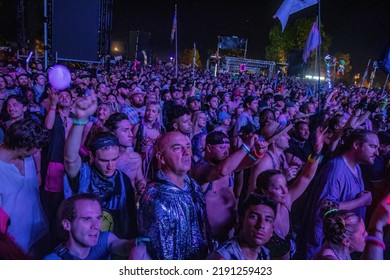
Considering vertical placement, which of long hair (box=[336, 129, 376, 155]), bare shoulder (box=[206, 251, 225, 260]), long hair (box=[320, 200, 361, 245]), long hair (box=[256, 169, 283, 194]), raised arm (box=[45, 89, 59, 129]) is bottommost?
bare shoulder (box=[206, 251, 225, 260])

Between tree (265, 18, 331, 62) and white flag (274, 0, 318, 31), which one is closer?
white flag (274, 0, 318, 31)

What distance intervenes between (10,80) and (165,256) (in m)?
5.18

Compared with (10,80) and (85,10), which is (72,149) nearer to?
(10,80)

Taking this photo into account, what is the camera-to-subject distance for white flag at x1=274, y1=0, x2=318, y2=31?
5984 mm

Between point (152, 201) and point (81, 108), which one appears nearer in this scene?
point (152, 201)

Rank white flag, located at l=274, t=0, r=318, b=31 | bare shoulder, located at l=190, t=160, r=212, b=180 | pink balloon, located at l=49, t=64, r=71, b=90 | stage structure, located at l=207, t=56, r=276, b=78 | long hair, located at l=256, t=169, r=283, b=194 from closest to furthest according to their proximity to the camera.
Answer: long hair, located at l=256, t=169, r=283, b=194, bare shoulder, located at l=190, t=160, r=212, b=180, pink balloon, located at l=49, t=64, r=71, b=90, white flag, located at l=274, t=0, r=318, b=31, stage structure, located at l=207, t=56, r=276, b=78

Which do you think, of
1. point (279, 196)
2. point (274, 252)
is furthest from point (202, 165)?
point (274, 252)

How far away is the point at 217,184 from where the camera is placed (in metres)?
2.77

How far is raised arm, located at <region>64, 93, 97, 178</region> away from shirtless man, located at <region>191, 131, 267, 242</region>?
83cm

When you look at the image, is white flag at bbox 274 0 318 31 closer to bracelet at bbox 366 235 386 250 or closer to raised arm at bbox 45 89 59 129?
raised arm at bbox 45 89 59 129

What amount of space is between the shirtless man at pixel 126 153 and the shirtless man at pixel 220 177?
51cm

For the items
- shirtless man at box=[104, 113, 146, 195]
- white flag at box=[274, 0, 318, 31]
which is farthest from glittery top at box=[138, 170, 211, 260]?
white flag at box=[274, 0, 318, 31]

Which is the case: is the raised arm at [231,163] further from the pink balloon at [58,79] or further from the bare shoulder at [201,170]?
the pink balloon at [58,79]

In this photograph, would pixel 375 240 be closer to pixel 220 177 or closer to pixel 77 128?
pixel 220 177
